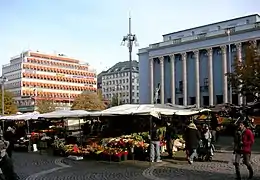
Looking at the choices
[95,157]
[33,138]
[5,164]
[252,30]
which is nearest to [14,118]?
[33,138]

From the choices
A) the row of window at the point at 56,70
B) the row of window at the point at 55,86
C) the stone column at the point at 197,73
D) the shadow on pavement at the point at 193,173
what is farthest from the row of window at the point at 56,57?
the shadow on pavement at the point at 193,173

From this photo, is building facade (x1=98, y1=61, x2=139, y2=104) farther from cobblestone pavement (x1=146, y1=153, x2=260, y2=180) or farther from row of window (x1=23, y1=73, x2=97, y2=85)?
cobblestone pavement (x1=146, y1=153, x2=260, y2=180)

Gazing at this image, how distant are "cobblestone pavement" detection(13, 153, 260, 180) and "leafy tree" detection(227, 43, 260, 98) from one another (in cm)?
1342

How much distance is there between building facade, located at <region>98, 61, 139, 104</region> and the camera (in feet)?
478

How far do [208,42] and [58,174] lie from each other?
221 ft

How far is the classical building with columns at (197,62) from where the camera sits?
72688 mm

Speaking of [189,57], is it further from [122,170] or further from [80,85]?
[122,170]

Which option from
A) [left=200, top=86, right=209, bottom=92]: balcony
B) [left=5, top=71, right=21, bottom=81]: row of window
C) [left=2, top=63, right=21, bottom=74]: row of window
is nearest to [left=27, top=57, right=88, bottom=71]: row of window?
[left=2, top=63, right=21, bottom=74]: row of window

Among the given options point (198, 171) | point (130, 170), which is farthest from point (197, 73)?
point (198, 171)

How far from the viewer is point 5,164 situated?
988 cm

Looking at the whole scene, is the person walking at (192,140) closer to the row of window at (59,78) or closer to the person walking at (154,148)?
the person walking at (154,148)

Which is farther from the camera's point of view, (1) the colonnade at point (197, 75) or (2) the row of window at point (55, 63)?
(2) the row of window at point (55, 63)

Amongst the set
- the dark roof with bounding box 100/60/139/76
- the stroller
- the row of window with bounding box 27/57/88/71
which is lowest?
the stroller

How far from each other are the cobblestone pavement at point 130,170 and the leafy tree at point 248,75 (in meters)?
13.4
